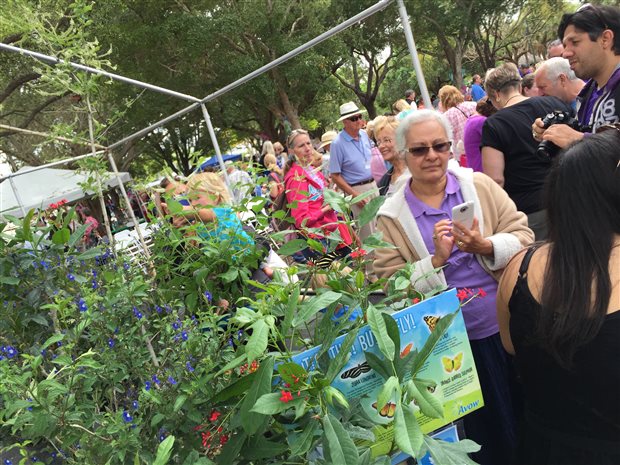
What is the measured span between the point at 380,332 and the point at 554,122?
2.14m

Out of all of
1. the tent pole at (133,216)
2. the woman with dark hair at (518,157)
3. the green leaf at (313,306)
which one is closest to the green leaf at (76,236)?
the tent pole at (133,216)

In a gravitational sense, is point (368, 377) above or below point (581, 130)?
below

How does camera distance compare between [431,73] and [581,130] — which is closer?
[581,130]

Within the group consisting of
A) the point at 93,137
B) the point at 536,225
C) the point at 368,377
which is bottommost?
the point at 536,225

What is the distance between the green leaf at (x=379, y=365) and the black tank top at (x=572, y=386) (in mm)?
598

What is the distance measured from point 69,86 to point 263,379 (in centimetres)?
134

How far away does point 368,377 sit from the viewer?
1454 millimetres

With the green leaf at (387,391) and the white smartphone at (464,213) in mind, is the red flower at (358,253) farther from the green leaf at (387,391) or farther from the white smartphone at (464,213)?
the white smartphone at (464,213)

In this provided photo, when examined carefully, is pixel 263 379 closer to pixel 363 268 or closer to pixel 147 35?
pixel 363 268

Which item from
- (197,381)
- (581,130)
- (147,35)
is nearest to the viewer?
(197,381)

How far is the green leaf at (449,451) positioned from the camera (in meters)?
1.27

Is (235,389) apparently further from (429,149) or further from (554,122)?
(554,122)

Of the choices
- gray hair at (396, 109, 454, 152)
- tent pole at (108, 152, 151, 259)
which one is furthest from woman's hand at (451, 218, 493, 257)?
tent pole at (108, 152, 151, 259)

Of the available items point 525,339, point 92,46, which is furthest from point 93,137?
point 525,339
